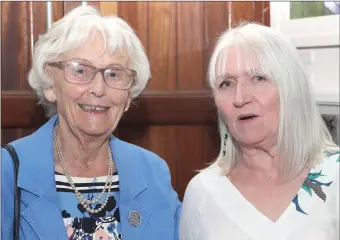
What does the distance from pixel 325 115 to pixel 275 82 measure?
1195 mm

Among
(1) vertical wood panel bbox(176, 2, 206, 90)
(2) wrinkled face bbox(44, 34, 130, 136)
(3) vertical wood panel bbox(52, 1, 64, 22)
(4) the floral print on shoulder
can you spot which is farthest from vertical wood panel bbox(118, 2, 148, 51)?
(4) the floral print on shoulder

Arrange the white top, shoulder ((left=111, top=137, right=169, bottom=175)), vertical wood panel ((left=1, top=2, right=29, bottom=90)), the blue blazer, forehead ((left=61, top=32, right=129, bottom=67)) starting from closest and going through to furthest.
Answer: the white top → the blue blazer → forehead ((left=61, top=32, right=129, bottom=67)) → shoulder ((left=111, top=137, right=169, bottom=175)) → vertical wood panel ((left=1, top=2, right=29, bottom=90))

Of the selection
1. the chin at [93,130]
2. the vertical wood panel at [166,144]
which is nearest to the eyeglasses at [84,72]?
the chin at [93,130]

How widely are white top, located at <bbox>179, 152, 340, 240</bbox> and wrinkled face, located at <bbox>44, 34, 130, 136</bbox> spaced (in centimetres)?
39

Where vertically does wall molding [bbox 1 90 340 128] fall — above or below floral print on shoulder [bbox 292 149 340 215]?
above

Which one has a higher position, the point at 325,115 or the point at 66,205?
the point at 325,115

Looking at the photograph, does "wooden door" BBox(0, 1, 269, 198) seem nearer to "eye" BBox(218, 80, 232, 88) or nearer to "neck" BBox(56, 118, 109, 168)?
"neck" BBox(56, 118, 109, 168)

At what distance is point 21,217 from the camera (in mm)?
1470

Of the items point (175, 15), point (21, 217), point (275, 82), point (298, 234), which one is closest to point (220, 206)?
point (298, 234)

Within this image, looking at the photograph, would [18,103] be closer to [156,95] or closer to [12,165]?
[156,95]

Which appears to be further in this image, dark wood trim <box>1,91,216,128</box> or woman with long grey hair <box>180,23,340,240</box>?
dark wood trim <box>1,91,216,128</box>

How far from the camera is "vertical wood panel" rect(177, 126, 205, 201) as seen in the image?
2.70 meters

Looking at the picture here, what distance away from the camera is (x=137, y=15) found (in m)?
2.62

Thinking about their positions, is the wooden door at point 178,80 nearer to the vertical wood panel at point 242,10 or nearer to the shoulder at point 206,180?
the vertical wood panel at point 242,10
